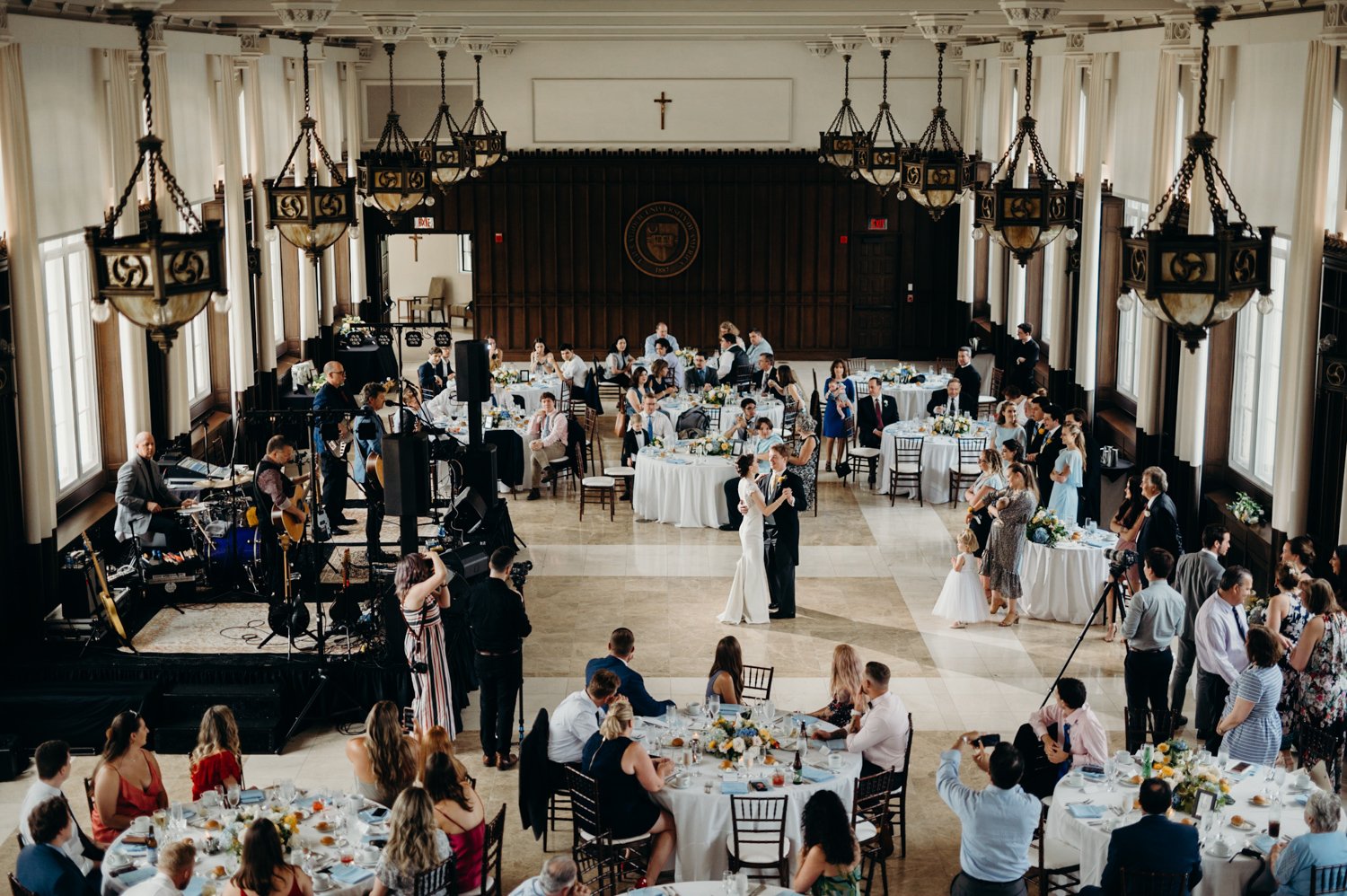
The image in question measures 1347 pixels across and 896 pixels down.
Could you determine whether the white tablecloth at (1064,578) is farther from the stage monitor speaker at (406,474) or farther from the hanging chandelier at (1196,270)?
the hanging chandelier at (1196,270)

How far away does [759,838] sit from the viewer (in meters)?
8.24

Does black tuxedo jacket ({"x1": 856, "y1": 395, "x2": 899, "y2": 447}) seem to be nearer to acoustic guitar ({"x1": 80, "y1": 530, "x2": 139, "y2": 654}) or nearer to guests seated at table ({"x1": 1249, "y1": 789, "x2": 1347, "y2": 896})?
acoustic guitar ({"x1": 80, "y1": 530, "x2": 139, "y2": 654})

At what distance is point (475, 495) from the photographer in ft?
43.6

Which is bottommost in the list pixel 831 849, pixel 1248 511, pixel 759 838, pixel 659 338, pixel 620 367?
pixel 759 838

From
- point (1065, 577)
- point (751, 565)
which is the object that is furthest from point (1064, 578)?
point (751, 565)

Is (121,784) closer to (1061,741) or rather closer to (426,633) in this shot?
(426,633)

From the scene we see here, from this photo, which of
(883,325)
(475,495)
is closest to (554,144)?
(883,325)

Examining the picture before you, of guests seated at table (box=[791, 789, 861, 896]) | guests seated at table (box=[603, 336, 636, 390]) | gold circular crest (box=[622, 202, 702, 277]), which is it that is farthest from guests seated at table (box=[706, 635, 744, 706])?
gold circular crest (box=[622, 202, 702, 277])

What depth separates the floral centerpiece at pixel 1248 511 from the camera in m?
12.4

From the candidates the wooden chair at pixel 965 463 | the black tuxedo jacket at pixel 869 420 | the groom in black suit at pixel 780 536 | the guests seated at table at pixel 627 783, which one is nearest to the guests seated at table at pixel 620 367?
the black tuxedo jacket at pixel 869 420

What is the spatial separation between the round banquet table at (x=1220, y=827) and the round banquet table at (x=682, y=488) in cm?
806

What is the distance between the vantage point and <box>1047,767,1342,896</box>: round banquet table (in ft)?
24.3

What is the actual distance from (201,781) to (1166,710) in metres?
6.11

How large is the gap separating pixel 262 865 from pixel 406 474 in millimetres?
4539
